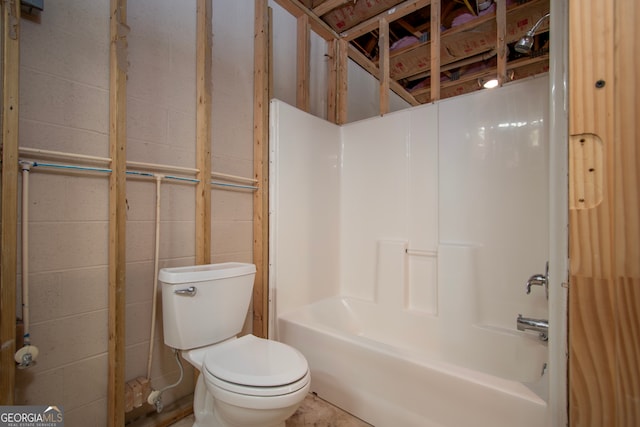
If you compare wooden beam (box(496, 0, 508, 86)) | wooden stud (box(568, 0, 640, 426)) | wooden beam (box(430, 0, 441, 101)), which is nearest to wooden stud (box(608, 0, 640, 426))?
wooden stud (box(568, 0, 640, 426))

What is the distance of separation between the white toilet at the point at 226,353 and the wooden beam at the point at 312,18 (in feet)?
6.22

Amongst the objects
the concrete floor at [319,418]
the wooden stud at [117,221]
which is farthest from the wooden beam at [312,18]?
the concrete floor at [319,418]

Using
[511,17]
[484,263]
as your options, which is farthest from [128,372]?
[511,17]

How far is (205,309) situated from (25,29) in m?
1.34

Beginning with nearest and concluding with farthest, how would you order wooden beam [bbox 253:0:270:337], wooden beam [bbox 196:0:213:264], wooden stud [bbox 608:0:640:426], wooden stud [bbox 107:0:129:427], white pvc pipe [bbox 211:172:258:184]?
wooden stud [bbox 608:0:640:426]
wooden stud [bbox 107:0:129:427]
wooden beam [bbox 196:0:213:264]
white pvc pipe [bbox 211:172:258:184]
wooden beam [bbox 253:0:270:337]

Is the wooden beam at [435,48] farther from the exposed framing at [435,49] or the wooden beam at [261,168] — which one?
the wooden beam at [261,168]

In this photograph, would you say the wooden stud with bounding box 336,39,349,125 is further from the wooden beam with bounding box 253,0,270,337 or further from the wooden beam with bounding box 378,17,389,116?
the wooden beam with bounding box 253,0,270,337

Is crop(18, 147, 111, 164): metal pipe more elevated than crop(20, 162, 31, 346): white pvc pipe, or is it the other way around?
crop(18, 147, 111, 164): metal pipe

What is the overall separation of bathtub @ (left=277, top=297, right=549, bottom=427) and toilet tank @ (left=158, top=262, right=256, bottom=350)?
1.62 ft

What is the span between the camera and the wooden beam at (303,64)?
2.21m

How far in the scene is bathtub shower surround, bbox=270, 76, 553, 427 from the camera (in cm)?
141

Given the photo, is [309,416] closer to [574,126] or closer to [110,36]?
[574,126]

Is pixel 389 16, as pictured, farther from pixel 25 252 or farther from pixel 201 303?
pixel 25 252

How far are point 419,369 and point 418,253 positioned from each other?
2.75 ft
